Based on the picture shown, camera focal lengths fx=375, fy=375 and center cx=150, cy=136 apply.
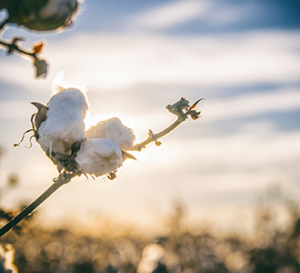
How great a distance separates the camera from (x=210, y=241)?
24.9 metres

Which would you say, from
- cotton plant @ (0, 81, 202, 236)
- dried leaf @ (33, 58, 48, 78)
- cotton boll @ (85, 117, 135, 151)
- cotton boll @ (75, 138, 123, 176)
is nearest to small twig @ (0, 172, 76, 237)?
cotton plant @ (0, 81, 202, 236)

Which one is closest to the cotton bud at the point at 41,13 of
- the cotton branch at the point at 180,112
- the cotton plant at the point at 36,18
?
the cotton plant at the point at 36,18

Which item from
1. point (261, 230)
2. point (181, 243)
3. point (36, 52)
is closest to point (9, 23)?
point (36, 52)

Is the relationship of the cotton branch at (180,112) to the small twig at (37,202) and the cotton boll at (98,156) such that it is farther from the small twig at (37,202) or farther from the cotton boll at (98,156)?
the small twig at (37,202)

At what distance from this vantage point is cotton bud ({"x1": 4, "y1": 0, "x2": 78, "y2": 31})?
1.26 metres

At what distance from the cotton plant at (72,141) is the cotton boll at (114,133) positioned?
4 centimetres

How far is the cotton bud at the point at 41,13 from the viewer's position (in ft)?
4.13

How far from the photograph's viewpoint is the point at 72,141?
1.79 metres

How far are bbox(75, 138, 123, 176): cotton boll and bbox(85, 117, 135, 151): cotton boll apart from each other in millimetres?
115

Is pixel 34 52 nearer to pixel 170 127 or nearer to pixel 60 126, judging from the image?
pixel 60 126

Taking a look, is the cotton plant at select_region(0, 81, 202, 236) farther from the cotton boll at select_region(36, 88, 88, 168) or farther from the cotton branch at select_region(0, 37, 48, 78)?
the cotton branch at select_region(0, 37, 48, 78)

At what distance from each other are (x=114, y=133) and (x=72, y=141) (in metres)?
0.27

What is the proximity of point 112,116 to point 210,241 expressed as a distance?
24.2 m

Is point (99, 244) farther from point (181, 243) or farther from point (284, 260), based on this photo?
point (284, 260)
